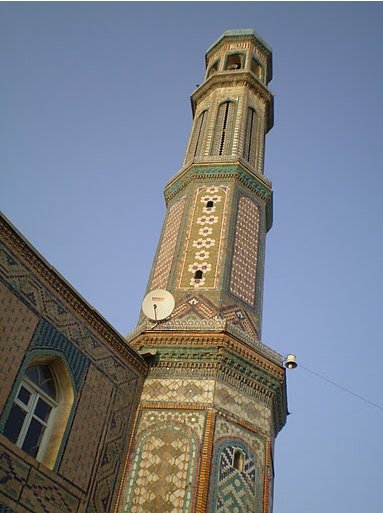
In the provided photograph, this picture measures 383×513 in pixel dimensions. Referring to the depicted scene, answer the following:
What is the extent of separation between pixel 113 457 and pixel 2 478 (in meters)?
2.61

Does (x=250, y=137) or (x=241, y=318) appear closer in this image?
(x=241, y=318)

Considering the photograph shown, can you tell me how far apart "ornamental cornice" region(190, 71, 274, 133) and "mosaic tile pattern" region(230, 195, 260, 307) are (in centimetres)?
546

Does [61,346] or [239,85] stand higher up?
[239,85]

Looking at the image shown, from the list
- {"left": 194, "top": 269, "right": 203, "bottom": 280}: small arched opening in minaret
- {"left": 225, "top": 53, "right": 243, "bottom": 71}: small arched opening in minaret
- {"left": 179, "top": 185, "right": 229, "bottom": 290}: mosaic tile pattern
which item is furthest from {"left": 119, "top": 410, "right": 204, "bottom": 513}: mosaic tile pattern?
{"left": 225, "top": 53, "right": 243, "bottom": 71}: small arched opening in minaret

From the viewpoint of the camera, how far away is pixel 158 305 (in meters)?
12.9

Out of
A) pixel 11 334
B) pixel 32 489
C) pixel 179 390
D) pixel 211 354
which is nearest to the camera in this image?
pixel 32 489

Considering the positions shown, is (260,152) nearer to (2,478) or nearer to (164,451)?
(164,451)

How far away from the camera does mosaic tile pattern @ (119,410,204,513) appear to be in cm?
1021

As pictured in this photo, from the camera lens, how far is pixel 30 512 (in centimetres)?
874

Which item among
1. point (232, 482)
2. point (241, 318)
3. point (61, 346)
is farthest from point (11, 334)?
point (241, 318)

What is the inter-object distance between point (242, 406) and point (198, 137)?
980cm

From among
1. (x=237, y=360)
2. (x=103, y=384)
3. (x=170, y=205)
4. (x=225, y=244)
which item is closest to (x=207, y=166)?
(x=170, y=205)

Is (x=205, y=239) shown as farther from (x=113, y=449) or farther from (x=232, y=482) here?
(x=232, y=482)

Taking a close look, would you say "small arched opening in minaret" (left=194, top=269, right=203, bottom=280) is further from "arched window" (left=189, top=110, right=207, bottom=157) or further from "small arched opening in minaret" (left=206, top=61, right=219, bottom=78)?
"small arched opening in minaret" (left=206, top=61, right=219, bottom=78)
